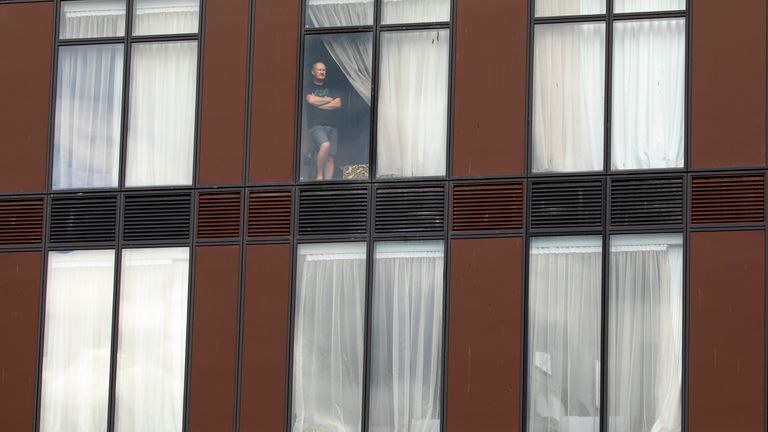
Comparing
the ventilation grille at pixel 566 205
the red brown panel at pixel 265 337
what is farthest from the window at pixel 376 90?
the ventilation grille at pixel 566 205

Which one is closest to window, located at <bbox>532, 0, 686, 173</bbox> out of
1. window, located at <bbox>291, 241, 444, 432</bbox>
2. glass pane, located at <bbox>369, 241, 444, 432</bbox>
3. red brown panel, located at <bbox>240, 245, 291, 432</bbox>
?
glass pane, located at <bbox>369, 241, 444, 432</bbox>

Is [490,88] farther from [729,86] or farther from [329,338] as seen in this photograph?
[329,338]

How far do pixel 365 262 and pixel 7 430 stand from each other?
6224 millimetres

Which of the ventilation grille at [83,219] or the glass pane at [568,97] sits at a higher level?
the glass pane at [568,97]

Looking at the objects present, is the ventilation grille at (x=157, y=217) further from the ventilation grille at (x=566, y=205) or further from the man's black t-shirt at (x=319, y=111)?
the ventilation grille at (x=566, y=205)

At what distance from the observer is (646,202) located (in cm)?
2620

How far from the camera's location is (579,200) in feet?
86.7

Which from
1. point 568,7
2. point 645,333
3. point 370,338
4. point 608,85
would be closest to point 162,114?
point 370,338

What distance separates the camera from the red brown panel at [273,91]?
90.4 ft

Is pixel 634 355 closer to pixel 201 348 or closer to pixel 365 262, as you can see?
pixel 365 262

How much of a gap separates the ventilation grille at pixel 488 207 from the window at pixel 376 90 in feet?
2.28

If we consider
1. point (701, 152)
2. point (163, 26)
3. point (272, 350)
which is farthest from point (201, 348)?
point (701, 152)

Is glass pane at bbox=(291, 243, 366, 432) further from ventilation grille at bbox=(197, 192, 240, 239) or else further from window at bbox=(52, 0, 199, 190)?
window at bbox=(52, 0, 199, 190)

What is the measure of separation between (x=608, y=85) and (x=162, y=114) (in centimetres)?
714
